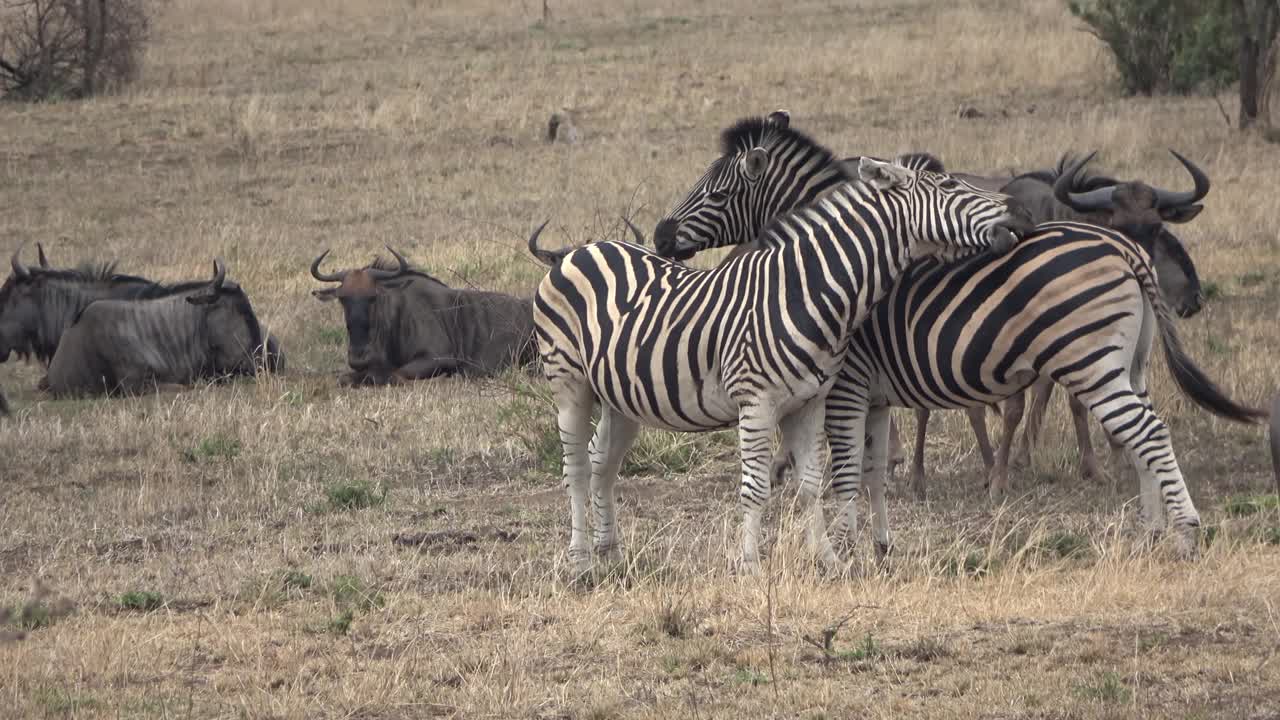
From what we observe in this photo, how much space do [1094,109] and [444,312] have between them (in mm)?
12141

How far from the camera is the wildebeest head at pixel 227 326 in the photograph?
14426 millimetres

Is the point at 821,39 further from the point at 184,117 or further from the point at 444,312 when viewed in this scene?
the point at 444,312

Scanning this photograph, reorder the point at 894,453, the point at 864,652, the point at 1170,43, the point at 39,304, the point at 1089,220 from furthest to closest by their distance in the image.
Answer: the point at 1170,43
the point at 39,304
the point at 894,453
the point at 1089,220
the point at 864,652

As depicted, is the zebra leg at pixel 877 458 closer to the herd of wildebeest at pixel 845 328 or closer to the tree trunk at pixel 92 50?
the herd of wildebeest at pixel 845 328

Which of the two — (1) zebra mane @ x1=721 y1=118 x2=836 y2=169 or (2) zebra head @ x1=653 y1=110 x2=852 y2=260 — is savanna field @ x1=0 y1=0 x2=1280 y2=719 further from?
(1) zebra mane @ x1=721 y1=118 x2=836 y2=169

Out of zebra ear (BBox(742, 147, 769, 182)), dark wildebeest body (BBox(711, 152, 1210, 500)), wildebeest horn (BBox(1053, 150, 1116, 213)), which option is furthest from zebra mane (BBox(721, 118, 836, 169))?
wildebeest horn (BBox(1053, 150, 1116, 213))

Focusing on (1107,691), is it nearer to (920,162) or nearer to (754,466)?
(754,466)

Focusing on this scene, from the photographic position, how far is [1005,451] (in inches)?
352

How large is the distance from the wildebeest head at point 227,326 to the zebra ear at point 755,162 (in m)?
6.76

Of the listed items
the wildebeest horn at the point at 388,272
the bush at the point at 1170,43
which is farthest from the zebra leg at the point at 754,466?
the bush at the point at 1170,43

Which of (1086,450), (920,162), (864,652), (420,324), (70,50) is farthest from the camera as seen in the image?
(70,50)

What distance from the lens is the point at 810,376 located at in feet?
23.2

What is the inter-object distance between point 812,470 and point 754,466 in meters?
0.31

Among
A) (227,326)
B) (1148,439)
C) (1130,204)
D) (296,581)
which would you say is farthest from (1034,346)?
(227,326)
